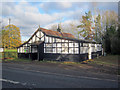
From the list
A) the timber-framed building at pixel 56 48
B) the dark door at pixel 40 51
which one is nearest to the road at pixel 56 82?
the timber-framed building at pixel 56 48

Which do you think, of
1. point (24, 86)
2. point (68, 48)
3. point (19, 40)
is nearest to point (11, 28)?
point (19, 40)

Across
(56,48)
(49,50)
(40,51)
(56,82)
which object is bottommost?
(56,82)

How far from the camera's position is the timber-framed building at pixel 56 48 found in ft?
58.0

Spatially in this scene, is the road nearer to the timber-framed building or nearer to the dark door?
the timber-framed building

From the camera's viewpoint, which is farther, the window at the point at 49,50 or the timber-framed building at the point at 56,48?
the window at the point at 49,50

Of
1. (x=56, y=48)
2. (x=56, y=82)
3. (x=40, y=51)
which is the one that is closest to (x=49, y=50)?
(x=56, y=48)

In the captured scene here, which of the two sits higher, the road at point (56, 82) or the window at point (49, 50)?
the window at point (49, 50)

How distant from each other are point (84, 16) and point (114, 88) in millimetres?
14905

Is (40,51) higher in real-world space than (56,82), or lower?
higher

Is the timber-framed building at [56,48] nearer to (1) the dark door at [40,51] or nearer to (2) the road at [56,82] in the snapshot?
(1) the dark door at [40,51]

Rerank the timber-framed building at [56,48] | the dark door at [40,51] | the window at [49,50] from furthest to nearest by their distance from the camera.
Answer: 1. the dark door at [40,51]
2. the window at [49,50]
3. the timber-framed building at [56,48]

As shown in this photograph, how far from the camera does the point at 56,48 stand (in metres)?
19.0

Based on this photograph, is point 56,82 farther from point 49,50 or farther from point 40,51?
point 40,51

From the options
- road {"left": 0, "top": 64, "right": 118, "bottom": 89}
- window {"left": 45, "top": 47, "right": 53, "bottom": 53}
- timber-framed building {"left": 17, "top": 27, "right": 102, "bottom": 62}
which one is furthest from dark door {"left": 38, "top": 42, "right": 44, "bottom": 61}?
road {"left": 0, "top": 64, "right": 118, "bottom": 89}
